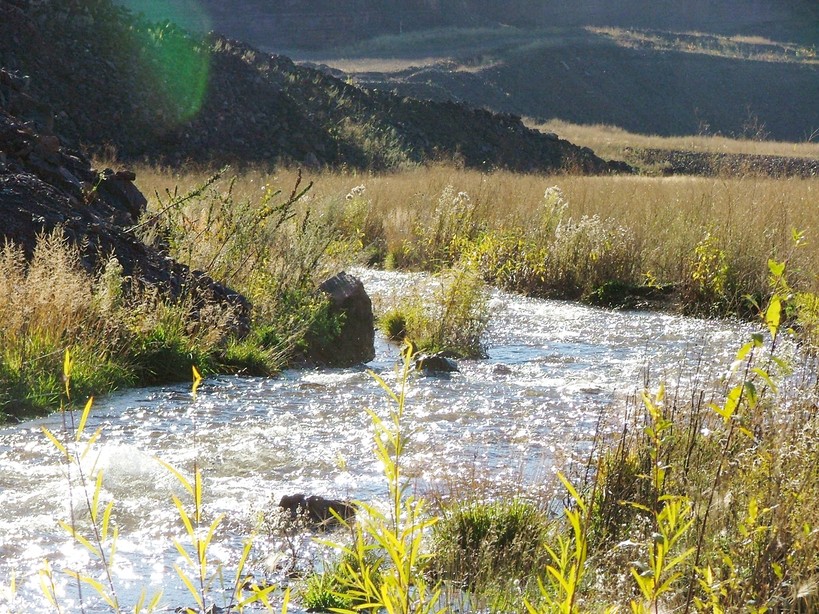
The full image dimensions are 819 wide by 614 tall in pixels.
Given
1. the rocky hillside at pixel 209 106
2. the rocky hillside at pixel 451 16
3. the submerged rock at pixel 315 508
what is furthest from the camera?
the rocky hillside at pixel 451 16

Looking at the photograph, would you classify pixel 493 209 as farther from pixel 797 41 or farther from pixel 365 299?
pixel 797 41

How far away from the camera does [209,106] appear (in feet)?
92.9

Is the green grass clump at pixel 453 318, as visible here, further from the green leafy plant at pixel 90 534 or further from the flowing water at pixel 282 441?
the green leafy plant at pixel 90 534

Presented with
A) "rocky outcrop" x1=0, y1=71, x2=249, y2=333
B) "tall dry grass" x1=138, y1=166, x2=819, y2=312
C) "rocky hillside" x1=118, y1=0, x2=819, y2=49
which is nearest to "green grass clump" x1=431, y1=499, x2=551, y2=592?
"rocky outcrop" x1=0, y1=71, x2=249, y2=333

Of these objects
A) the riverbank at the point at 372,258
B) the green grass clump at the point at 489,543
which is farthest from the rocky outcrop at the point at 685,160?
the green grass clump at the point at 489,543

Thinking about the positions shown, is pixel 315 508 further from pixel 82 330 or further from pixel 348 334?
pixel 348 334

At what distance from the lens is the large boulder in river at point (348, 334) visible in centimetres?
812

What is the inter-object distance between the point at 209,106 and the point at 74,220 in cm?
2116

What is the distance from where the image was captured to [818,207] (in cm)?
1182

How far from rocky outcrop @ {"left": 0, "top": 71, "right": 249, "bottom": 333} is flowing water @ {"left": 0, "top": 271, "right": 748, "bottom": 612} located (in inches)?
43.4

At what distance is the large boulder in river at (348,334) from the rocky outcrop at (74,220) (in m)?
0.67

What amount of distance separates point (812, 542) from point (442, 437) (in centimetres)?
303

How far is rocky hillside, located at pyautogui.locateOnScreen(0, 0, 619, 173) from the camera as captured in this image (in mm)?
25375

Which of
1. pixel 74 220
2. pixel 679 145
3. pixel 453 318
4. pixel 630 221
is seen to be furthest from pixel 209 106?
pixel 679 145
